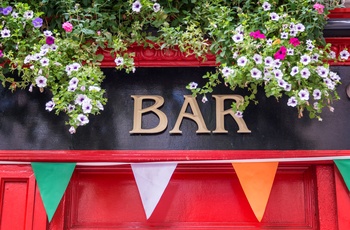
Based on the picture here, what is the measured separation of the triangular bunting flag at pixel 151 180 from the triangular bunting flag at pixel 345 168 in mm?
1092

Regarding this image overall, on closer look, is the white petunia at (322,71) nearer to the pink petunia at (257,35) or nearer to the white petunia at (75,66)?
the pink petunia at (257,35)

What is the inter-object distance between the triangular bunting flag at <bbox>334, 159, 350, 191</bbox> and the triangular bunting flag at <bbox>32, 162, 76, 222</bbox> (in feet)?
5.85

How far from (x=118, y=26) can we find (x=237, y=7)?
0.86m

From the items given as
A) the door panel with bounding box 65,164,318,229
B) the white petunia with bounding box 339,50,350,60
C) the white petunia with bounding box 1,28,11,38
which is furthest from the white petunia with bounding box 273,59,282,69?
the white petunia with bounding box 1,28,11,38

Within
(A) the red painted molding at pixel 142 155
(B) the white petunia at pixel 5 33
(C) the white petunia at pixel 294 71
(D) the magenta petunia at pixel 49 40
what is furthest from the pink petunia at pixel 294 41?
(B) the white petunia at pixel 5 33

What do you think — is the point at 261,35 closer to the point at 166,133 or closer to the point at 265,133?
the point at 265,133

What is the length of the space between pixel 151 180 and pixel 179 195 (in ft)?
0.91

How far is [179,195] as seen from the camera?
3906 mm

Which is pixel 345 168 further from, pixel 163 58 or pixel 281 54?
pixel 163 58

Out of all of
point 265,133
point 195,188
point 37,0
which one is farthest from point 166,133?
point 37,0

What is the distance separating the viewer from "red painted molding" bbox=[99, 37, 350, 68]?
4.01 meters

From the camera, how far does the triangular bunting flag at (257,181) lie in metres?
3.68

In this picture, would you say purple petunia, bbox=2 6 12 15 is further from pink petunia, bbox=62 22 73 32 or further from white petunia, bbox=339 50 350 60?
white petunia, bbox=339 50 350 60

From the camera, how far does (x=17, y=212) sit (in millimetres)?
3756
